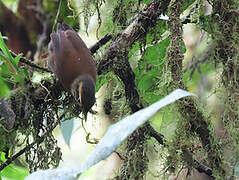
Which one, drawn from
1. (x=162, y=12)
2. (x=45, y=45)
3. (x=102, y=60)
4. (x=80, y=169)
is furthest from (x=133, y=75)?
(x=45, y=45)

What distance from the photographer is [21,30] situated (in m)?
3.42

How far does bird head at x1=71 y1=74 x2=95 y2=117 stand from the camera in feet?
5.75

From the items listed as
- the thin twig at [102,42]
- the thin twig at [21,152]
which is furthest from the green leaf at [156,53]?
the thin twig at [21,152]

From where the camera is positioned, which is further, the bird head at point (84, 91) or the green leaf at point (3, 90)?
the bird head at point (84, 91)

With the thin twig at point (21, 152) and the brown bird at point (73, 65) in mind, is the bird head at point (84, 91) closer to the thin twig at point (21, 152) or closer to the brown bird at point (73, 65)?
the brown bird at point (73, 65)

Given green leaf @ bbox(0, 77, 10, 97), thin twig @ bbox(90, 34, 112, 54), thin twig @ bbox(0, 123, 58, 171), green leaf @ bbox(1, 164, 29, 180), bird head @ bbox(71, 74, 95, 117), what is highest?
green leaf @ bbox(0, 77, 10, 97)

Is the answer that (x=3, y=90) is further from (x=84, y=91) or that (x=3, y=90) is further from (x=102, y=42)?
(x=102, y=42)

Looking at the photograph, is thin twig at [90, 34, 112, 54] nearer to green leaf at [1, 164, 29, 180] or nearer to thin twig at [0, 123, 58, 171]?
thin twig at [0, 123, 58, 171]

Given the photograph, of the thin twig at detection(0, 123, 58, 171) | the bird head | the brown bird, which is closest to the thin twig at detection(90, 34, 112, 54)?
the brown bird

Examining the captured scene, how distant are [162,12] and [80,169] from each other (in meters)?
0.98

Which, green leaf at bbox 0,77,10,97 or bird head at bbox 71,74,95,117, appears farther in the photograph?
bird head at bbox 71,74,95,117

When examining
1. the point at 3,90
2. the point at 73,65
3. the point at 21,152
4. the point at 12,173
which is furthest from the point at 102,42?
the point at 12,173

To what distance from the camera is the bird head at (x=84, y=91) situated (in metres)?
1.75

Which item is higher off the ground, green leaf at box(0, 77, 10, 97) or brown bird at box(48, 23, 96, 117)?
green leaf at box(0, 77, 10, 97)
